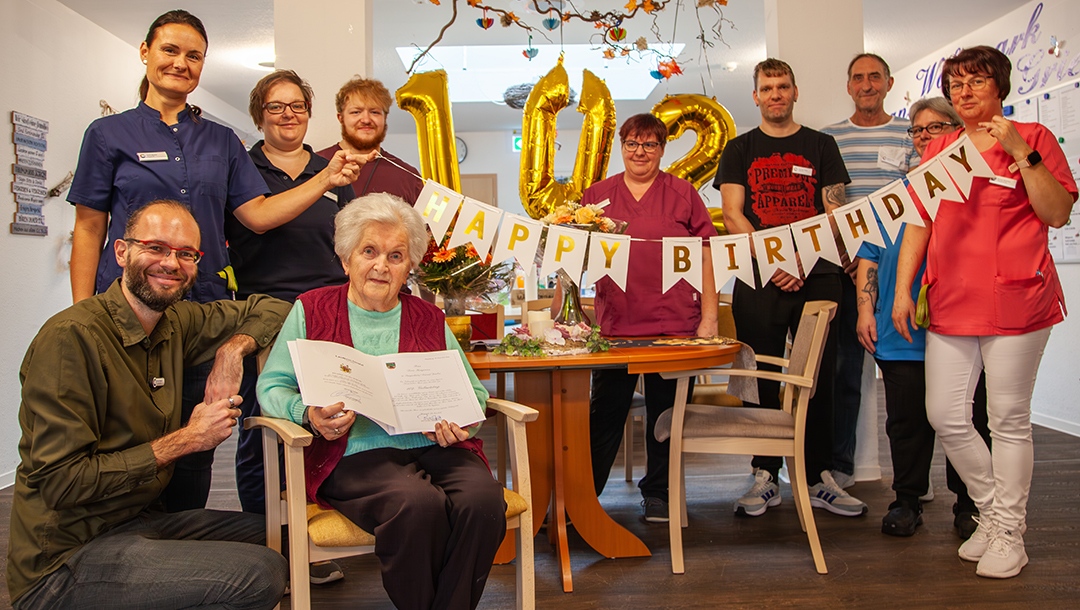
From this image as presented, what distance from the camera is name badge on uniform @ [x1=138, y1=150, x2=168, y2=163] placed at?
80.6 inches

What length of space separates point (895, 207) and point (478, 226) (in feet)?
4.62

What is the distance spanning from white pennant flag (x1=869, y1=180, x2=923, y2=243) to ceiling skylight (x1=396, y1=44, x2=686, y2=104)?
13.5 ft

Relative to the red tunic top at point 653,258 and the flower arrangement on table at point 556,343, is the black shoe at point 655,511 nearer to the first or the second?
the red tunic top at point 653,258

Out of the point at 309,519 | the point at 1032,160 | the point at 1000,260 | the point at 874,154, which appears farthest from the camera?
the point at 874,154

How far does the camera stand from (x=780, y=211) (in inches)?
118

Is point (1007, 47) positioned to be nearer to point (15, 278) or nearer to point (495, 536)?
point (495, 536)

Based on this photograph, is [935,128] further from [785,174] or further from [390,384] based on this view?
[390,384]

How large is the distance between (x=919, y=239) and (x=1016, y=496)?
0.85 meters

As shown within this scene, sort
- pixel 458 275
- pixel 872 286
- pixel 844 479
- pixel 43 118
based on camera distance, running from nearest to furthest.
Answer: pixel 458 275
pixel 872 286
pixel 844 479
pixel 43 118

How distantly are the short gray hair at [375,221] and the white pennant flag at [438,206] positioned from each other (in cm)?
46

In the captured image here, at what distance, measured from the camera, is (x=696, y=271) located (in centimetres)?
263

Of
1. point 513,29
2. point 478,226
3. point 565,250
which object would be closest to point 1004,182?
point 565,250

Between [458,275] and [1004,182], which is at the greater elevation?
[1004,182]

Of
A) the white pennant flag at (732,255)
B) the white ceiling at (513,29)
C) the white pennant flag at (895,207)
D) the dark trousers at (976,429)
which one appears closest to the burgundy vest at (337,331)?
the white pennant flag at (732,255)
